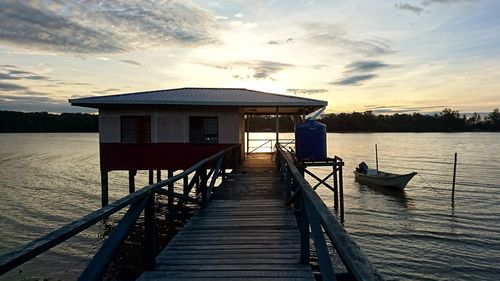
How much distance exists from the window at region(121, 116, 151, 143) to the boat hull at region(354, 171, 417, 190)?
17.6 meters

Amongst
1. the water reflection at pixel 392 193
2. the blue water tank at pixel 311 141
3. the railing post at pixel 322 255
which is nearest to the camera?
the railing post at pixel 322 255

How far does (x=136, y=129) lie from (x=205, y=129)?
3051 mm

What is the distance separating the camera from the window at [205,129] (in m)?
17.2

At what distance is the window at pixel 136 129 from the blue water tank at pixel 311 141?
6726 millimetres

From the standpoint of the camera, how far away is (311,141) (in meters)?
15.8

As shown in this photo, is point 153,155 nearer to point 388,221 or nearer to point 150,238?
point 388,221

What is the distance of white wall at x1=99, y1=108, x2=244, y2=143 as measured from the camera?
54.5ft

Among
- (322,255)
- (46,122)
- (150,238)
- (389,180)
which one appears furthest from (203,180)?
(46,122)

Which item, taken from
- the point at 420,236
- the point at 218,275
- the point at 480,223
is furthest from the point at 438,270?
the point at 218,275

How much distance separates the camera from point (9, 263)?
2.17 metres

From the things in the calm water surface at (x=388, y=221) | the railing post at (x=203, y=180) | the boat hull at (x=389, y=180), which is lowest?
the calm water surface at (x=388, y=221)

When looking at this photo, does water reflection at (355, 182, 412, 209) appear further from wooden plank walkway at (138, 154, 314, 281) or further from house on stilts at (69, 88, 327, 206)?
wooden plank walkway at (138, 154, 314, 281)

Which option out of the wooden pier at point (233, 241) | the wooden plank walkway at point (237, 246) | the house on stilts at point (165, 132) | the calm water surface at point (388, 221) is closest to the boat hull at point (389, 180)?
the calm water surface at point (388, 221)

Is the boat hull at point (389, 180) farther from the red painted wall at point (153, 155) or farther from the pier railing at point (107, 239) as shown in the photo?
the pier railing at point (107, 239)
